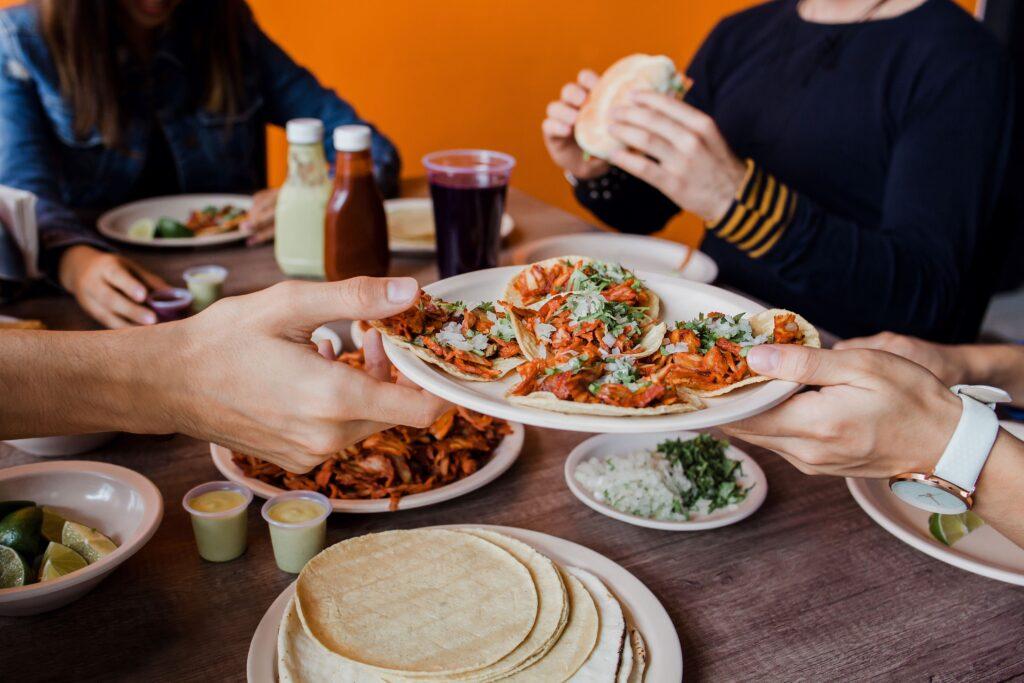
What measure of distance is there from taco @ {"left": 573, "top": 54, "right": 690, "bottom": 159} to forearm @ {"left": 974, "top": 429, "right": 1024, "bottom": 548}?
1.29 metres

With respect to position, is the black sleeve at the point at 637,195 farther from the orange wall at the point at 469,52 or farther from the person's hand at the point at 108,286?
the orange wall at the point at 469,52

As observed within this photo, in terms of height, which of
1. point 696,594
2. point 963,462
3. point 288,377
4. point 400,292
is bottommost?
point 696,594

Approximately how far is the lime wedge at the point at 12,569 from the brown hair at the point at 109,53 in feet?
7.51

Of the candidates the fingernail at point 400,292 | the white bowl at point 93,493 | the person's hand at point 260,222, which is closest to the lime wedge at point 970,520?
the fingernail at point 400,292

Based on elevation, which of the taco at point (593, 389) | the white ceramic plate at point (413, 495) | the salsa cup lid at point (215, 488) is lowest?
the white ceramic plate at point (413, 495)

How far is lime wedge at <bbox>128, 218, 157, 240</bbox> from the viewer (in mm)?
2619

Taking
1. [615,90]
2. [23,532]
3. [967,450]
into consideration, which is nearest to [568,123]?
[615,90]

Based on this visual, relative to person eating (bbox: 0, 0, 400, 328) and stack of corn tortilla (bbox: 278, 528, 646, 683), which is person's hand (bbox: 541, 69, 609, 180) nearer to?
person eating (bbox: 0, 0, 400, 328)

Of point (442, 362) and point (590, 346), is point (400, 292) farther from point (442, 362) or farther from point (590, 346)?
point (590, 346)

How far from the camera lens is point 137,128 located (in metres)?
3.18

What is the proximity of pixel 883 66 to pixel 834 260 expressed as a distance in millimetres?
658

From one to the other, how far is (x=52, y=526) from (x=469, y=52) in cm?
467

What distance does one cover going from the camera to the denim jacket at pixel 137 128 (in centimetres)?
276

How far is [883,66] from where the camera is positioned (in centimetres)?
239
